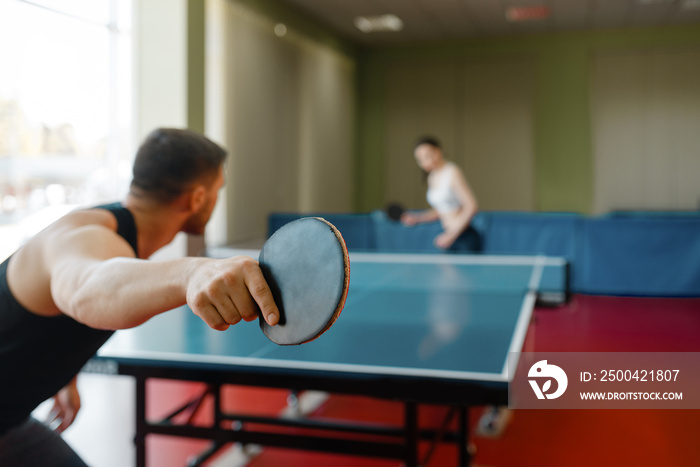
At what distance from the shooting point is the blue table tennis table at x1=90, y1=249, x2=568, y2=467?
173 cm

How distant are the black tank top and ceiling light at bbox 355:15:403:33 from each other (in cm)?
819

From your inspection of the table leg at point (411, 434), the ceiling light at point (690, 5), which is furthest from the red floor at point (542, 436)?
the ceiling light at point (690, 5)

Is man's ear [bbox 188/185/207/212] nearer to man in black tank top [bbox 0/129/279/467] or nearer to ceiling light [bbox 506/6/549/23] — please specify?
man in black tank top [bbox 0/129/279/467]

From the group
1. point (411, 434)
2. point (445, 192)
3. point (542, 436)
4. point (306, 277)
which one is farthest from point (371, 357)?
point (445, 192)

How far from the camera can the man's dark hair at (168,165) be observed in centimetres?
138

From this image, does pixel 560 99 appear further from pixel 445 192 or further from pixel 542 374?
pixel 542 374

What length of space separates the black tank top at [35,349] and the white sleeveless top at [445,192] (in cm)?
371

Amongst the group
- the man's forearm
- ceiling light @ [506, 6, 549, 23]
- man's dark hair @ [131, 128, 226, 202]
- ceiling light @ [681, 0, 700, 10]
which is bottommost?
the man's forearm

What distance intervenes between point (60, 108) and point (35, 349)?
4.50m

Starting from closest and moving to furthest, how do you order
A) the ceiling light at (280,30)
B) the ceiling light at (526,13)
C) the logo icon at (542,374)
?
the logo icon at (542,374)
the ceiling light at (280,30)
the ceiling light at (526,13)

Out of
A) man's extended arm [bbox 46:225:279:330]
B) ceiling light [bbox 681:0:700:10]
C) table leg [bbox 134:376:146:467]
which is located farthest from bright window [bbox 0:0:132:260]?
ceiling light [bbox 681:0:700:10]

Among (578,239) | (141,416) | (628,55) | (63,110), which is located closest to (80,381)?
(141,416)

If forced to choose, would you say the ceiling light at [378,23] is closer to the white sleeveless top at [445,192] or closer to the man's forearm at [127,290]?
the white sleeveless top at [445,192]

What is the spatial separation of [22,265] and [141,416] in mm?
1638
